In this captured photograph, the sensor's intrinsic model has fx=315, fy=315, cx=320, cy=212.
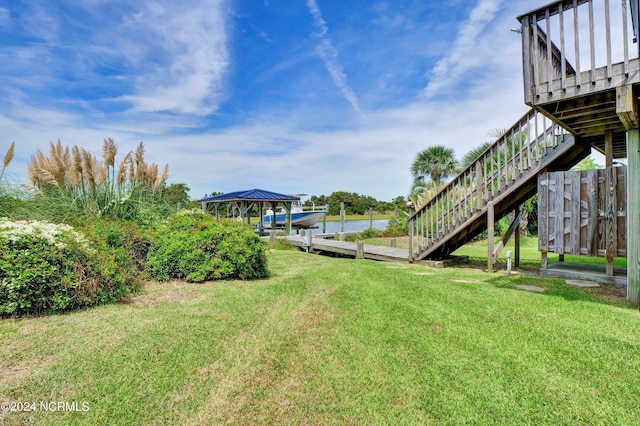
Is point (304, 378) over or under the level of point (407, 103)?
under

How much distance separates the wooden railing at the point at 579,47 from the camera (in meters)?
4.48

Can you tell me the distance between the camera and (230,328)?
3.81 m

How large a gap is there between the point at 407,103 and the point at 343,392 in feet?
47.5

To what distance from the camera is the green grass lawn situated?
2.33 m

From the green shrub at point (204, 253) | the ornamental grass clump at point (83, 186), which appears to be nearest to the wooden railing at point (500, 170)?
the green shrub at point (204, 253)

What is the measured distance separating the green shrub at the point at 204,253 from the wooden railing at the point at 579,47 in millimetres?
5803

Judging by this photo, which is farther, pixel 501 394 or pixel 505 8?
pixel 505 8

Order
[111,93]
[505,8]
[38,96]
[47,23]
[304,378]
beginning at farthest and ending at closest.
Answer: [111,93]
[38,96]
[505,8]
[47,23]
[304,378]

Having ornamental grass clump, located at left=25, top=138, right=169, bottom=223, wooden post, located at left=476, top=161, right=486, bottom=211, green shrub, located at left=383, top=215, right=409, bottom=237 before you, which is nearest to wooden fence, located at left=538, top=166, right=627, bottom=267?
wooden post, located at left=476, top=161, right=486, bottom=211

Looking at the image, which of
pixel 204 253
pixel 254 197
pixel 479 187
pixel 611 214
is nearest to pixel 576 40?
pixel 611 214

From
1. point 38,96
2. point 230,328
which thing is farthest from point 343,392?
point 38,96

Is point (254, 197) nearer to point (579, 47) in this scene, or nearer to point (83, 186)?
point (83, 186)

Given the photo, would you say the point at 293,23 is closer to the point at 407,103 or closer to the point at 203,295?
the point at 407,103

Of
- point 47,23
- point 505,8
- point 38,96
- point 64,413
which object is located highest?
point 505,8
